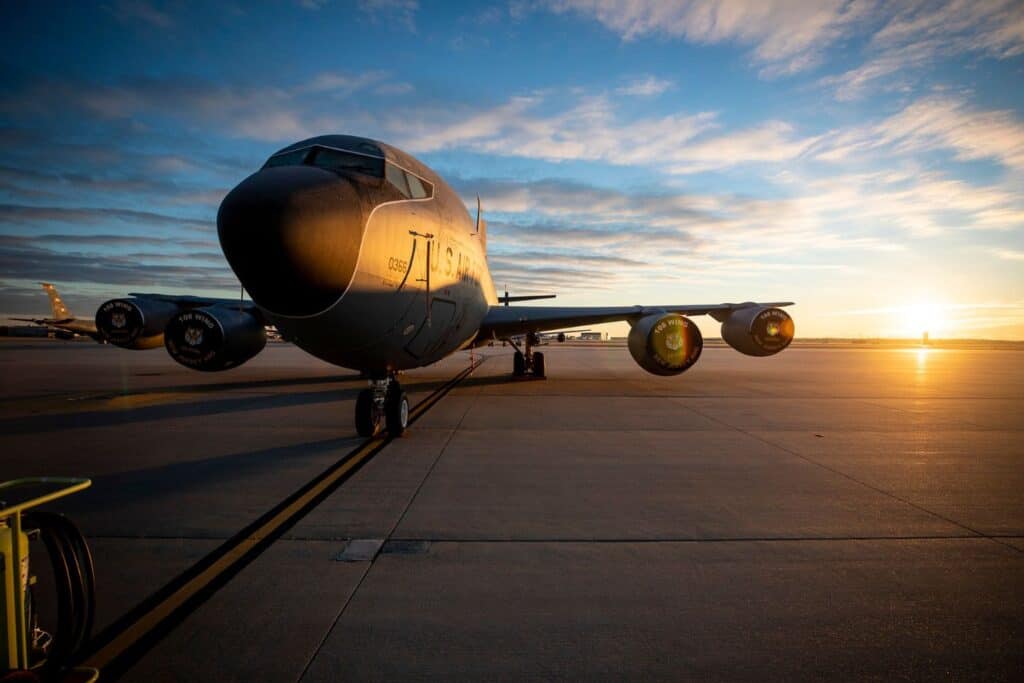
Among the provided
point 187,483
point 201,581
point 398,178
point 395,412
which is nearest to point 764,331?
point 395,412

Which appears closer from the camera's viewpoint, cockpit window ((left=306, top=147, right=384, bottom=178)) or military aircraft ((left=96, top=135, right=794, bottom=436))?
military aircraft ((left=96, top=135, right=794, bottom=436))

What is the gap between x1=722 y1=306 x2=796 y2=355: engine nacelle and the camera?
14.2 meters

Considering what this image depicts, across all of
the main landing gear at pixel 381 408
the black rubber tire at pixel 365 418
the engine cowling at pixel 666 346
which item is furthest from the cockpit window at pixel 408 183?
the engine cowling at pixel 666 346

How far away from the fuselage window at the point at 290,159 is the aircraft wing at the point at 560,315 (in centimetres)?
689

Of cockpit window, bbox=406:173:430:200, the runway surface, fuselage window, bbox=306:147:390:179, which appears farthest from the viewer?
cockpit window, bbox=406:173:430:200

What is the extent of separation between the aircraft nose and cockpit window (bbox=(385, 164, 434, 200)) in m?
1.24

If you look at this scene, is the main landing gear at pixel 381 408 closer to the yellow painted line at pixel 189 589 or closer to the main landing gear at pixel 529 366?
the yellow painted line at pixel 189 589

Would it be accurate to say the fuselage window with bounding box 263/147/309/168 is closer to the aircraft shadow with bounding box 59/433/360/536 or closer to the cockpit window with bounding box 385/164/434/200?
the cockpit window with bounding box 385/164/434/200

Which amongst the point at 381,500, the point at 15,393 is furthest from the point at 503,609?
the point at 15,393

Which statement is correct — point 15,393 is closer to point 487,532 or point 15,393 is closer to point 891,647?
point 487,532

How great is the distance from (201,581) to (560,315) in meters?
12.1

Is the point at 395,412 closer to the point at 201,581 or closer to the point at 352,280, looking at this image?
the point at 352,280

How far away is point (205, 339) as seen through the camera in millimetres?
10500

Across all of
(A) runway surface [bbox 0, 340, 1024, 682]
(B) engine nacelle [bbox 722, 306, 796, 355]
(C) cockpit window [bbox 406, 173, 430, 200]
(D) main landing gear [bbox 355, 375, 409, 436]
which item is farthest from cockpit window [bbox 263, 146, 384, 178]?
(B) engine nacelle [bbox 722, 306, 796, 355]
